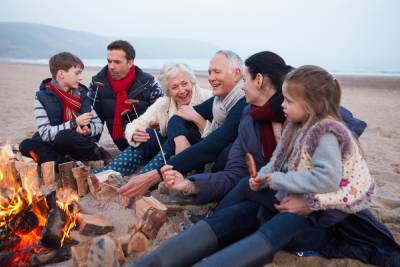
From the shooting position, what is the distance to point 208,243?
7.04ft

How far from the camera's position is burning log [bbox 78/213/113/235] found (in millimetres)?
2760

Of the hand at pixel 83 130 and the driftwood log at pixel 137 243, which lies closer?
the driftwood log at pixel 137 243

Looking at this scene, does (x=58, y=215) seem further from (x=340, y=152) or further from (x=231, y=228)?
(x=340, y=152)

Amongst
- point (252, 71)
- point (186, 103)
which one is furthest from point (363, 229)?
point (186, 103)

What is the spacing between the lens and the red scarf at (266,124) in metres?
2.75

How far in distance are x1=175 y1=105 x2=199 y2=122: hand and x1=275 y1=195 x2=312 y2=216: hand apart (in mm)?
1698

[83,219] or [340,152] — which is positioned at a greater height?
[340,152]

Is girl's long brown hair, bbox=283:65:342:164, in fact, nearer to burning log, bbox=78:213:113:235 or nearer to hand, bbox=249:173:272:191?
hand, bbox=249:173:272:191

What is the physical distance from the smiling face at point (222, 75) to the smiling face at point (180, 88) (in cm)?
52

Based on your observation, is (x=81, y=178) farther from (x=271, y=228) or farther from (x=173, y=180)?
(x=271, y=228)

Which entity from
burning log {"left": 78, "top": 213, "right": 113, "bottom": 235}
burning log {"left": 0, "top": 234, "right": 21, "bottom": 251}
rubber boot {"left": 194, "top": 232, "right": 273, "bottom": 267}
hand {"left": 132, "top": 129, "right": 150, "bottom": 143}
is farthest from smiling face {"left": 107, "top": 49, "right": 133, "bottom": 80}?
rubber boot {"left": 194, "top": 232, "right": 273, "bottom": 267}

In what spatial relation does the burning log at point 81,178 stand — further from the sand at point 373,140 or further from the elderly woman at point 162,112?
the elderly woman at point 162,112

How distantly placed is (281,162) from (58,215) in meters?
1.60

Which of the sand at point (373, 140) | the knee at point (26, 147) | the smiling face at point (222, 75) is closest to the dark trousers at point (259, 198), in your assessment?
the sand at point (373, 140)
